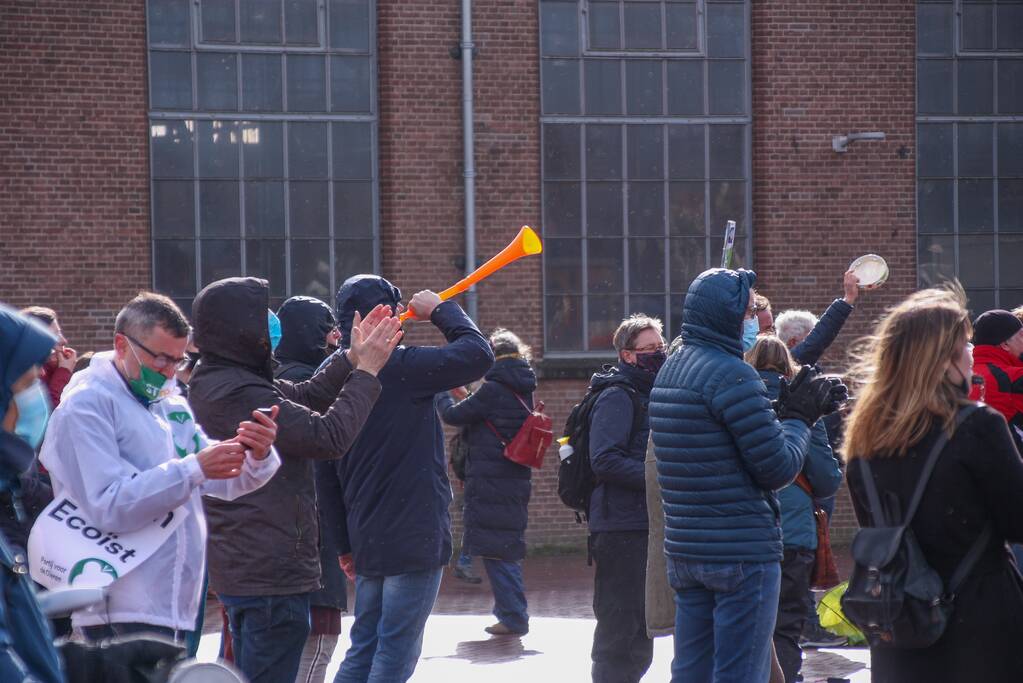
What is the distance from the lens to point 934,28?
15.2m

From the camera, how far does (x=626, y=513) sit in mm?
6602

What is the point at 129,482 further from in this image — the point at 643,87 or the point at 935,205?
the point at 935,205

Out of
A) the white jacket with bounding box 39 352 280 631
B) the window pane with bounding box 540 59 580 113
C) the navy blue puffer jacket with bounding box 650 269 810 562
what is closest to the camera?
the white jacket with bounding box 39 352 280 631

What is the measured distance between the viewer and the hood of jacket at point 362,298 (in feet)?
18.8

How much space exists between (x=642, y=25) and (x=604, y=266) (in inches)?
96.2

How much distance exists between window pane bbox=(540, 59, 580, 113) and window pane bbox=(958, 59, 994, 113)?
13.5 feet

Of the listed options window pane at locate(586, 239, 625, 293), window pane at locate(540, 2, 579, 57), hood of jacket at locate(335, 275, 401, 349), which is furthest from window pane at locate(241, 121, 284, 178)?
hood of jacket at locate(335, 275, 401, 349)

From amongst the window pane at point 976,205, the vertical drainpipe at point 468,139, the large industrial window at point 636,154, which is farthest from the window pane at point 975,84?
the vertical drainpipe at point 468,139

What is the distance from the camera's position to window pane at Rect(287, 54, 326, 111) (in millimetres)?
14102

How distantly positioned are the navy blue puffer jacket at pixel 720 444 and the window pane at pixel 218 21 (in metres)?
9.66

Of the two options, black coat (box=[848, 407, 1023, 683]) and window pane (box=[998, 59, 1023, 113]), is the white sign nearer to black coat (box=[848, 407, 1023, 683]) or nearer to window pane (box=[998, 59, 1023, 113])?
black coat (box=[848, 407, 1023, 683])

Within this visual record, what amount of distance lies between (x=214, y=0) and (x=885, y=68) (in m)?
6.70

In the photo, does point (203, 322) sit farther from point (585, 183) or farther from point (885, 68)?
point (885, 68)

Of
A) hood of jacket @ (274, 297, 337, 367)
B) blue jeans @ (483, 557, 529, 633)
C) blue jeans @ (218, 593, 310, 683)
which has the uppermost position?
hood of jacket @ (274, 297, 337, 367)
